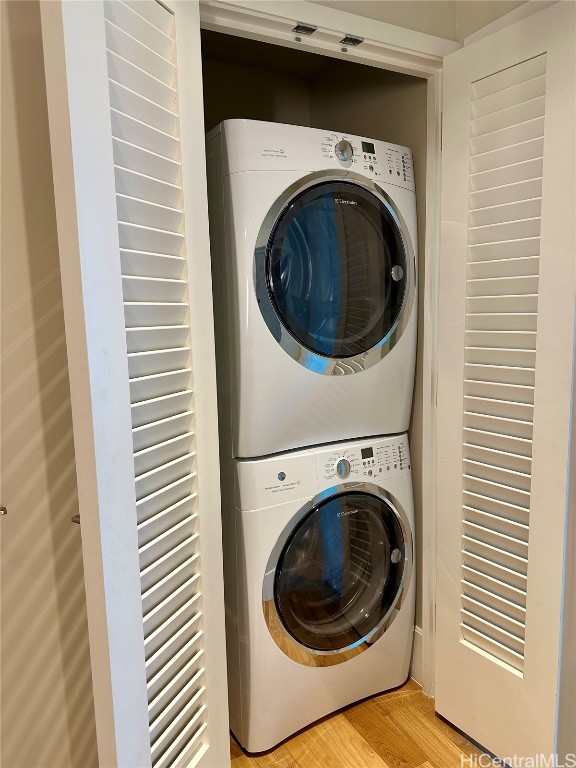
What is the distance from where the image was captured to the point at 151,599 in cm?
113

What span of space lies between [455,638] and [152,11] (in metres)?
1.75

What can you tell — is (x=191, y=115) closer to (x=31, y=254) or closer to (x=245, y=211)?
(x=245, y=211)

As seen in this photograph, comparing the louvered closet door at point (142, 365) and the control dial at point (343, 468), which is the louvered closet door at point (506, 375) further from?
the louvered closet door at point (142, 365)

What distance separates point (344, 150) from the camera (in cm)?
Answer: 158

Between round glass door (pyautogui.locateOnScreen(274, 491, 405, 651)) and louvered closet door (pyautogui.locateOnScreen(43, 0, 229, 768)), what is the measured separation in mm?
332

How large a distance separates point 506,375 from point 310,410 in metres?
0.52

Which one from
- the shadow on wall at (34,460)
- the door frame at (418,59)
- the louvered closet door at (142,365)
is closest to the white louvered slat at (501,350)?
the door frame at (418,59)

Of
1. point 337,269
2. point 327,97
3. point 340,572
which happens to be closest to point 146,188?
point 337,269

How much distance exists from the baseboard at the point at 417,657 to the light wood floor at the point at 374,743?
93 mm

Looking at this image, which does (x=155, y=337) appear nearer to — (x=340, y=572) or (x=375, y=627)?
(x=340, y=572)

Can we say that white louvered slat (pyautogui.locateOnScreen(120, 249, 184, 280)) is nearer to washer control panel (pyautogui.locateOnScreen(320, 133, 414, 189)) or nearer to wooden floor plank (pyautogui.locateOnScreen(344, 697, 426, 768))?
washer control panel (pyautogui.locateOnScreen(320, 133, 414, 189))

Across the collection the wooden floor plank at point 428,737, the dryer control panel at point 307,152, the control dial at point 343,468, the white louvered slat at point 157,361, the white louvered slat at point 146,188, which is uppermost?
the dryer control panel at point 307,152

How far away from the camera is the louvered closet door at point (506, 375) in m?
1.32

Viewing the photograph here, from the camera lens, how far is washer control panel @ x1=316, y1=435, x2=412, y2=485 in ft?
5.39
